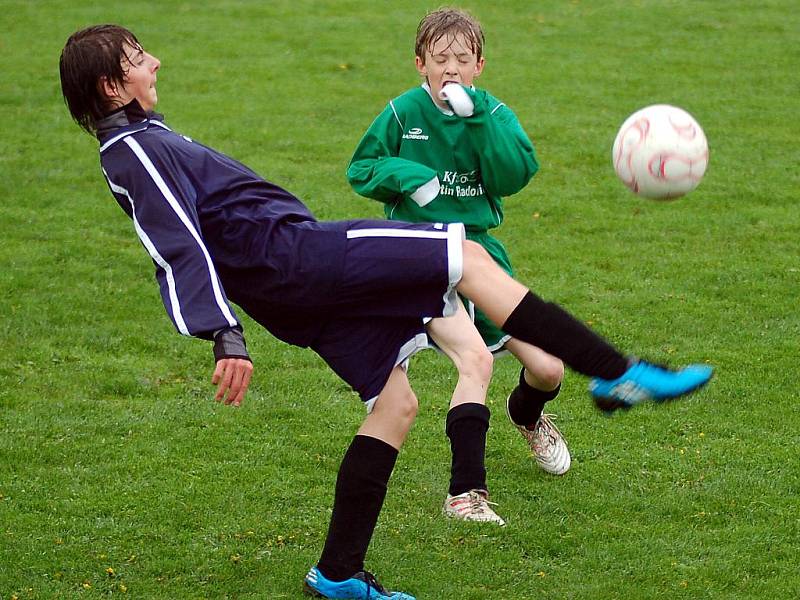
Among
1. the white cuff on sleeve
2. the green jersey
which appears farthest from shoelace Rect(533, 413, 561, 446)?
the white cuff on sleeve

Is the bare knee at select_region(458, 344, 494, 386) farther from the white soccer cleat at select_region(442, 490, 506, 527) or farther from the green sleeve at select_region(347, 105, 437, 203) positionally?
the green sleeve at select_region(347, 105, 437, 203)

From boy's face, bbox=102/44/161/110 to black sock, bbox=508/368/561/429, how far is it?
219cm

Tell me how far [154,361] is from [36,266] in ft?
6.63

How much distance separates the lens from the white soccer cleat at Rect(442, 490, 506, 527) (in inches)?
195

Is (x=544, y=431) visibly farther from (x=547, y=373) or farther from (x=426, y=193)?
(x=426, y=193)

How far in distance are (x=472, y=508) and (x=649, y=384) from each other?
1.29 metres

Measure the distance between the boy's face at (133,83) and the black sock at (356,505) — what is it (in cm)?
143

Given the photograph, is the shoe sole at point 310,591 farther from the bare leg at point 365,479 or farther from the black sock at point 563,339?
the black sock at point 563,339

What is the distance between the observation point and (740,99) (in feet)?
41.3

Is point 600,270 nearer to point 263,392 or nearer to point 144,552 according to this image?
point 263,392

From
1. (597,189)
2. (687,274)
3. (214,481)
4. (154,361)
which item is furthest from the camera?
(597,189)

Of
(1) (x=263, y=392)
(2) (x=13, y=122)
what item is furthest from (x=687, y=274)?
(2) (x=13, y=122)

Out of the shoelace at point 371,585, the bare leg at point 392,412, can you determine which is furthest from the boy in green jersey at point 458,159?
the shoelace at point 371,585

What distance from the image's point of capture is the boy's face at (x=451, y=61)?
5.12 meters
